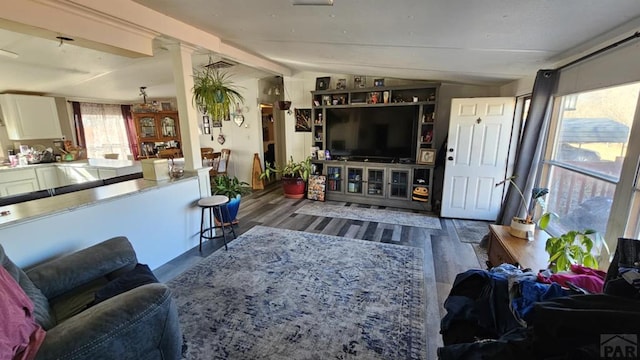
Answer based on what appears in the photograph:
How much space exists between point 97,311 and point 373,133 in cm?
420

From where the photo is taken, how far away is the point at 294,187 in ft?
16.9

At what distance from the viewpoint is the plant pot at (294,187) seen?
512cm

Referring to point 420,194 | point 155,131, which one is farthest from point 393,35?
point 155,131

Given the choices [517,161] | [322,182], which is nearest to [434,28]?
[517,161]

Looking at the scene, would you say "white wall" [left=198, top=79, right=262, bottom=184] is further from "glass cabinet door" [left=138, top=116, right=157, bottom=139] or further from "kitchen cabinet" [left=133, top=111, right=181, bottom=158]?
"glass cabinet door" [left=138, top=116, right=157, bottom=139]

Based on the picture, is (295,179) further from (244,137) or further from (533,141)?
(533,141)

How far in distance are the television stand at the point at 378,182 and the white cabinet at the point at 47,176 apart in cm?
438

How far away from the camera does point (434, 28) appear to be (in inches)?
73.8

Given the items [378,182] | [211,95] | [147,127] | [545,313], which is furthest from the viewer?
[147,127]

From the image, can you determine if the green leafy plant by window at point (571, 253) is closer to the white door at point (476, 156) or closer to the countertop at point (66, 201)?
the white door at point (476, 156)

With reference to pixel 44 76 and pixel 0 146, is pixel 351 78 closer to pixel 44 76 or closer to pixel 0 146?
pixel 44 76

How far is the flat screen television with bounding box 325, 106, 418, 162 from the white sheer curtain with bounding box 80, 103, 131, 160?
5.28 meters

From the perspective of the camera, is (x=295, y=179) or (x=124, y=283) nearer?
(x=124, y=283)

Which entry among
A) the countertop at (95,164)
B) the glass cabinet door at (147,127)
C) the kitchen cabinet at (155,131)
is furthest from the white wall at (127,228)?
the glass cabinet door at (147,127)
